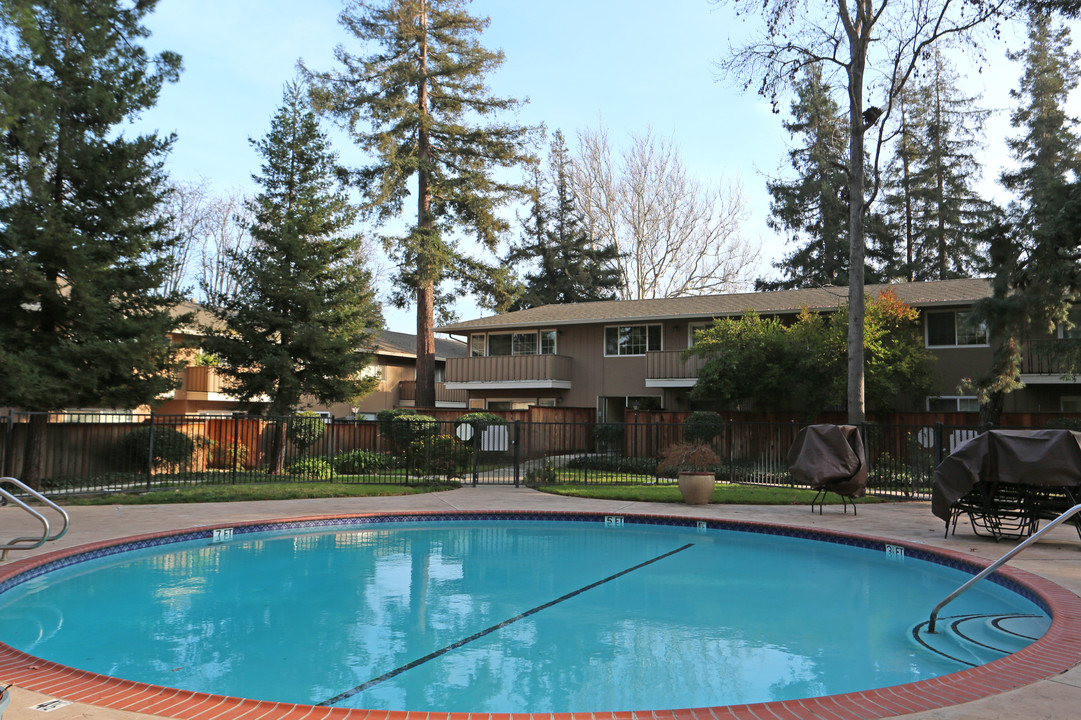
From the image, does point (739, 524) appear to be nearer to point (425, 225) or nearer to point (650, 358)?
point (650, 358)

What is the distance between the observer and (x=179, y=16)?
15406mm

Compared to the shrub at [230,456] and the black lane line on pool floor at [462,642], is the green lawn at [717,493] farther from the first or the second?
the shrub at [230,456]

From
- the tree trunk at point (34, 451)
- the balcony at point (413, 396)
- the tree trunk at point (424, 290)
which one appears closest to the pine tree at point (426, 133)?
the tree trunk at point (424, 290)

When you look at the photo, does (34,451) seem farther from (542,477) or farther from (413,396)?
(413,396)

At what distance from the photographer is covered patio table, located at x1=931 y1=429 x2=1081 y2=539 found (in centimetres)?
892

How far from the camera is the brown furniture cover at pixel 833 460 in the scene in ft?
41.6

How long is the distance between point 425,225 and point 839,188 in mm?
22874

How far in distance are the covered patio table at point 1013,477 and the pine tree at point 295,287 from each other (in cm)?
1514

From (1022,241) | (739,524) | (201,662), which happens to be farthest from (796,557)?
(1022,241)

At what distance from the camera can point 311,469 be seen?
20.2 metres

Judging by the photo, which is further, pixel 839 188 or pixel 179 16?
pixel 839 188

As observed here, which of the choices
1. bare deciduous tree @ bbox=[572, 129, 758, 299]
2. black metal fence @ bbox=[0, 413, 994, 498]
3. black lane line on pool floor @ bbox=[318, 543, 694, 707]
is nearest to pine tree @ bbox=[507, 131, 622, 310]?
bare deciduous tree @ bbox=[572, 129, 758, 299]

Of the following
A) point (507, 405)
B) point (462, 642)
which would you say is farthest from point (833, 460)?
point (507, 405)

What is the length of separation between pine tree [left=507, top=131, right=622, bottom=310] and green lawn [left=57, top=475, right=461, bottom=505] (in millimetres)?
26843
